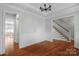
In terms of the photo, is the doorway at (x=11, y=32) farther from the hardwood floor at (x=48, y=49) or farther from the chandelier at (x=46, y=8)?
the chandelier at (x=46, y=8)

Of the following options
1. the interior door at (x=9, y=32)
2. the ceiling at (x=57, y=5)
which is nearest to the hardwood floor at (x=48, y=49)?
the interior door at (x=9, y=32)

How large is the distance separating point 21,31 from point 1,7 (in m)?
0.54

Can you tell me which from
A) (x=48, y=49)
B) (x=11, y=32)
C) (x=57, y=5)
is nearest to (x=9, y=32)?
(x=11, y=32)

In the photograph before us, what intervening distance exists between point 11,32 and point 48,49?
742 mm

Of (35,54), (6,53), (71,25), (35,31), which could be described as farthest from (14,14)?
(71,25)

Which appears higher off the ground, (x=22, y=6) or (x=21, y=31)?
(x=22, y=6)

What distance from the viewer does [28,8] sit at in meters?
1.58

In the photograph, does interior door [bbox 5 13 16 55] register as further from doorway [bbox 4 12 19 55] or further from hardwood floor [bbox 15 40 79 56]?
hardwood floor [bbox 15 40 79 56]

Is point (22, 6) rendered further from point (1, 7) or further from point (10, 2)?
point (1, 7)

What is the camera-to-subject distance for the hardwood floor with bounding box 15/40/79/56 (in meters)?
1.61

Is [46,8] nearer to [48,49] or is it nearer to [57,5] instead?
[57,5]

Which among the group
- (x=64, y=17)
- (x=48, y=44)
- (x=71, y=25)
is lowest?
(x=48, y=44)

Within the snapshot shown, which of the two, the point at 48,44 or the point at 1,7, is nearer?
the point at 1,7

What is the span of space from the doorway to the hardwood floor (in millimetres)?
125
